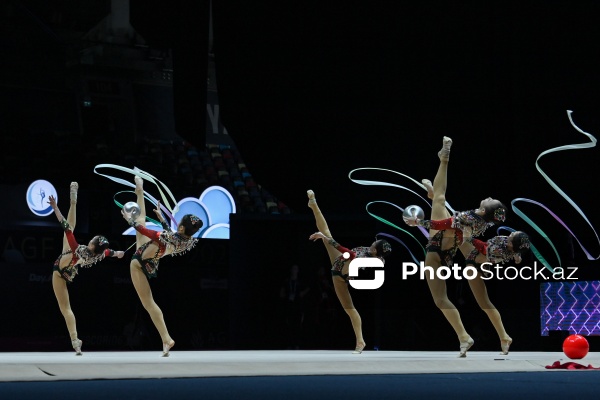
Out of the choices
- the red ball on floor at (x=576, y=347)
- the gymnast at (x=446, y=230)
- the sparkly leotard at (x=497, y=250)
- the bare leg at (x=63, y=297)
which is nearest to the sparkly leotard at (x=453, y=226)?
the gymnast at (x=446, y=230)

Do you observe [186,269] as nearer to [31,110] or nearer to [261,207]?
[261,207]

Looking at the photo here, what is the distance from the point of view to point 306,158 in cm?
1692

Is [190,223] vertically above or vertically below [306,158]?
below

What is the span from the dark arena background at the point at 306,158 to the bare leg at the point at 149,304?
148 inches

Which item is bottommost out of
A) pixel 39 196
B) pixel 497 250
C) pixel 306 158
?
pixel 497 250

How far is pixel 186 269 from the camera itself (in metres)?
17.2

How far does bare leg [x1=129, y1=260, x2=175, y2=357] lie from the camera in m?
12.0

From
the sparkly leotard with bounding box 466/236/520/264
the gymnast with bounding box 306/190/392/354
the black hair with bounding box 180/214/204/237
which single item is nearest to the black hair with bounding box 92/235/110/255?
the black hair with bounding box 180/214/204/237

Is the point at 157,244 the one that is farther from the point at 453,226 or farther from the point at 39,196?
the point at 39,196

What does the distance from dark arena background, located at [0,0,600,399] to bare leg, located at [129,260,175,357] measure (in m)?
3.77

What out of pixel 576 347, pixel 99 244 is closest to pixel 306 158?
pixel 99 244

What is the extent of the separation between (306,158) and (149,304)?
5.50m

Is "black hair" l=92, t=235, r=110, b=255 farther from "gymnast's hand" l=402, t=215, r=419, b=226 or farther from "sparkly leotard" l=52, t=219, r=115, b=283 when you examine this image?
"gymnast's hand" l=402, t=215, r=419, b=226

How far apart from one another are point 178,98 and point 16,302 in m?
4.27
